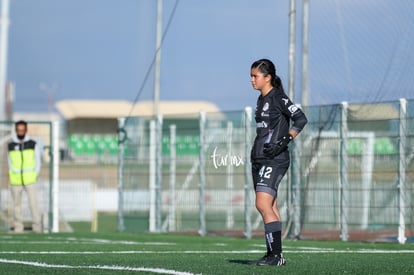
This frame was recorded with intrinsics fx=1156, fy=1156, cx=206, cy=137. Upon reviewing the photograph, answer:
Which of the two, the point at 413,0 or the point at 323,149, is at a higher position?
the point at 413,0

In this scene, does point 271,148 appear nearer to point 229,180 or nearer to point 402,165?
point 402,165

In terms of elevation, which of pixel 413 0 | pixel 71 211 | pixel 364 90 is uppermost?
pixel 413 0

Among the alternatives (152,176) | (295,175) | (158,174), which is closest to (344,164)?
(295,175)

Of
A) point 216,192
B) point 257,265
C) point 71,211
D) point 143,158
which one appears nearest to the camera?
point 257,265

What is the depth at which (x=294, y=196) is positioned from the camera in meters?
19.2

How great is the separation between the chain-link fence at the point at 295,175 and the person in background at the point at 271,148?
15.8 ft

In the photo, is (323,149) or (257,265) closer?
(257,265)

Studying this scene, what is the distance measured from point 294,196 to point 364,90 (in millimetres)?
2328

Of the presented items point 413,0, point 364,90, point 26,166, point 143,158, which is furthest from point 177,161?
point 413,0

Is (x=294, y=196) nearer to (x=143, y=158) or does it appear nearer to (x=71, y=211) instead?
(x=143, y=158)

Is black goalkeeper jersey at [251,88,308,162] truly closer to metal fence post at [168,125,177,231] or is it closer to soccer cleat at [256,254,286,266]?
soccer cleat at [256,254,286,266]

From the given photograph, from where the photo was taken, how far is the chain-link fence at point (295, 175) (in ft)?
58.2

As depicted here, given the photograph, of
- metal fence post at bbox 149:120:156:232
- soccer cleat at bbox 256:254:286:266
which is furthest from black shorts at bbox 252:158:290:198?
metal fence post at bbox 149:120:156:232

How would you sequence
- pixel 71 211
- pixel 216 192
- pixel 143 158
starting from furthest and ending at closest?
1. pixel 71 211
2. pixel 143 158
3. pixel 216 192
